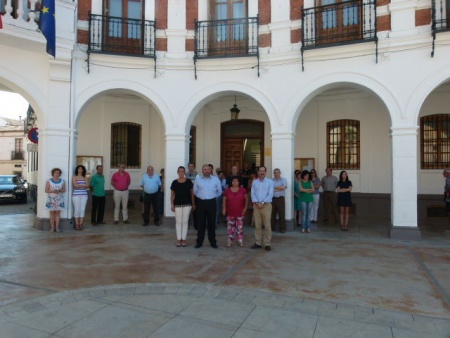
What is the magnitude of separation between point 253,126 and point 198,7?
16.2 feet

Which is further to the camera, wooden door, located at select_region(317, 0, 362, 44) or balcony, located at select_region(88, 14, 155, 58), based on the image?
balcony, located at select_region(88, 14, 155, 58)

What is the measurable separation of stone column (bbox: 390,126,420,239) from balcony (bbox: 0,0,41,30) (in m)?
9.24

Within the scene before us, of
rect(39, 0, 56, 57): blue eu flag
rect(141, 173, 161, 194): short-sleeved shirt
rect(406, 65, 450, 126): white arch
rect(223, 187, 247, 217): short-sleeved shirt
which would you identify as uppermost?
rect(39, 0, 56, 57): blue eu flag

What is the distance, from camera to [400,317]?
4324 mm

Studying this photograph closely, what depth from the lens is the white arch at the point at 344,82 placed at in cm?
918

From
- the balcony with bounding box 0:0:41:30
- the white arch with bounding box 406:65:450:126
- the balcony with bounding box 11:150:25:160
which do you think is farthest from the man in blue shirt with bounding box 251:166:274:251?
the balcony with bounding box 11:150:25:160

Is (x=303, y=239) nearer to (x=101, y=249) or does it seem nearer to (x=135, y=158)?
(x=101, y=249)

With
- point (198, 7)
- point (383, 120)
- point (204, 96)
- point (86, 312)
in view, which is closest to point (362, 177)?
point (383, 120)

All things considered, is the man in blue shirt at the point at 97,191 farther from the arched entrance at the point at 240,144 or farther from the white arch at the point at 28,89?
the arched entrance at the point at 240,144

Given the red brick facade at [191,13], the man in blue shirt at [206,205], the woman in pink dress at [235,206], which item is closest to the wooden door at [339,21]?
the red brick facade at [191,13]

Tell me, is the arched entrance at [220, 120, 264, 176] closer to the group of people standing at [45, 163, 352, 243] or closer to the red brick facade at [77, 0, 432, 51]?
the group of people standing at [45, 163, 352, 243]

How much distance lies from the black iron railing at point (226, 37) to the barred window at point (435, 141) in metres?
6.38

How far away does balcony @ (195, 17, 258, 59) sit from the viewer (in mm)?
10523

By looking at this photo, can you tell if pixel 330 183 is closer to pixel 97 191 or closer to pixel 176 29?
pixel 176 29
